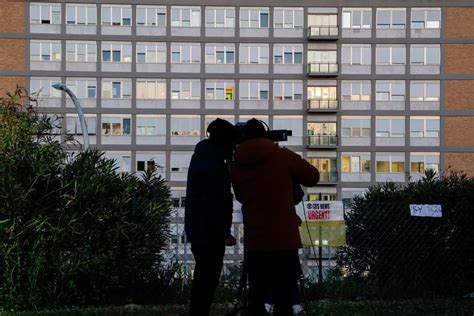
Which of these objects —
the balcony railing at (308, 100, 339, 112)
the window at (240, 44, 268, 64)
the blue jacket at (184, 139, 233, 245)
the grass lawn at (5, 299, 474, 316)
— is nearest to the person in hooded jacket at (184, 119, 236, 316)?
the blue jacket at (184, 139, 233, 245)

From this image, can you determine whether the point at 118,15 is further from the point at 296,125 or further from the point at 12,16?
the point at 296,125

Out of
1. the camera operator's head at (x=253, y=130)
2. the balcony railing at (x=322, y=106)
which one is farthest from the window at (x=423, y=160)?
the camera operator's head at (x=253, y=130)

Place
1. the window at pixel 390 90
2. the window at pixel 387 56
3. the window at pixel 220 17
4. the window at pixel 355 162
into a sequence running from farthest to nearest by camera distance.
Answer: the window at pixel 387 56 < the window at pixel 390 90 < the window at pixel 220 17 < the window at pixel 355 162

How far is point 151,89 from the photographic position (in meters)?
62.6

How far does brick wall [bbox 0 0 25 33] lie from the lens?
6322 centimetres

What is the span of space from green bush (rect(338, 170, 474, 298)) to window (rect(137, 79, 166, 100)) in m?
53.6

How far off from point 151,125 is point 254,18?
1402 cm

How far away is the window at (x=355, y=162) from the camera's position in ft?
207

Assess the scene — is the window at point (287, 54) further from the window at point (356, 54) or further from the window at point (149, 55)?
the window at point (149, 55)

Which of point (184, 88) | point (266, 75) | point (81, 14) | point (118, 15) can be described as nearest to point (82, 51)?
point (81, 14)

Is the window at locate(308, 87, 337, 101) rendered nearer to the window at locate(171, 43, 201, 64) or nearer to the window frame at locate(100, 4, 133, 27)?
the window at locate(171, 43, 201, 64)

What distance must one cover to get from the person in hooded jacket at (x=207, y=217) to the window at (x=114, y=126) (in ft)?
187

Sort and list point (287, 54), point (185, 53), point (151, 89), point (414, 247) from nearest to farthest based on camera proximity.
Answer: point (414, 247) < point (151, 89) < point (185, 53) < point (287, 54)

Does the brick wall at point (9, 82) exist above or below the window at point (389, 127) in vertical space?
above
